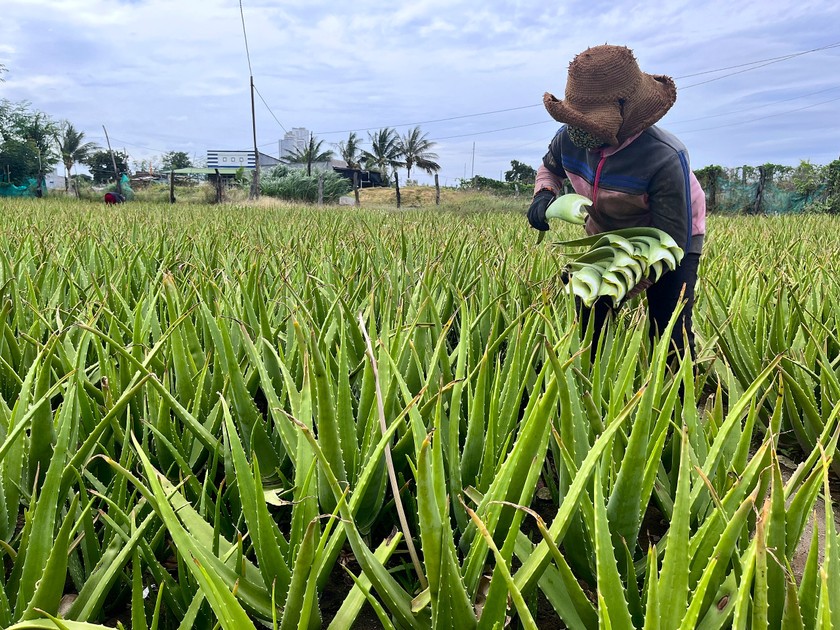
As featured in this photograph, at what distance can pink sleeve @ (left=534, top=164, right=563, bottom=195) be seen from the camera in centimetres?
209

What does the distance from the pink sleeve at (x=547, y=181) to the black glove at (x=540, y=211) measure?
1.7 inches

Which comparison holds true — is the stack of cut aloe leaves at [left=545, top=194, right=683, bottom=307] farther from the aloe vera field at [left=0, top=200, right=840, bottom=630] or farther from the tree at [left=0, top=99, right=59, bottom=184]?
the tree at [left=0, top=99, right=59, bottom=184]

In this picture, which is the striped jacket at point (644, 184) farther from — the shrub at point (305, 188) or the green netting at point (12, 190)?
the green netting at point (12, 190)

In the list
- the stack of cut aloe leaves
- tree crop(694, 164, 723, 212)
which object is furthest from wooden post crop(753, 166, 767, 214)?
the stack of cut aloe leaves

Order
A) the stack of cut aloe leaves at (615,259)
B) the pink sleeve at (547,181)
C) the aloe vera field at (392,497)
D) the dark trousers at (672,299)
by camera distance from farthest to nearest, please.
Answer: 1. the pink sleeve at (547,181)
2. the dark trousers at (672,299)
3. the stack of cut aloe leaves at (615,259)
4. the aloe vera field at (392,497)

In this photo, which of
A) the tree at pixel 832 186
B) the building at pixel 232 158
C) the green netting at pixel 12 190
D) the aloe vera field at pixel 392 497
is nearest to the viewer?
the aloe vera field at pixel 392 497

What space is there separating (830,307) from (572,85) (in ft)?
3.63

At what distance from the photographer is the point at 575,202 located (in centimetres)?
156

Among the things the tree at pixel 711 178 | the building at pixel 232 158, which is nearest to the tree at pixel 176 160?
the building at pixel 232 158

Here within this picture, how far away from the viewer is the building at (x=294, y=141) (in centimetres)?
4103

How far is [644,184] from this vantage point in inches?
66.4

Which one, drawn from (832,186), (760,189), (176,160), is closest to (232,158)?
(176,160)

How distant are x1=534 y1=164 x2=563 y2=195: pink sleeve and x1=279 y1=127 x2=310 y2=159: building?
38.3 meters

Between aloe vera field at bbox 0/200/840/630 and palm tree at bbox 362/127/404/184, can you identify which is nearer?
aloe vera field at bbox 0/200/840/630
